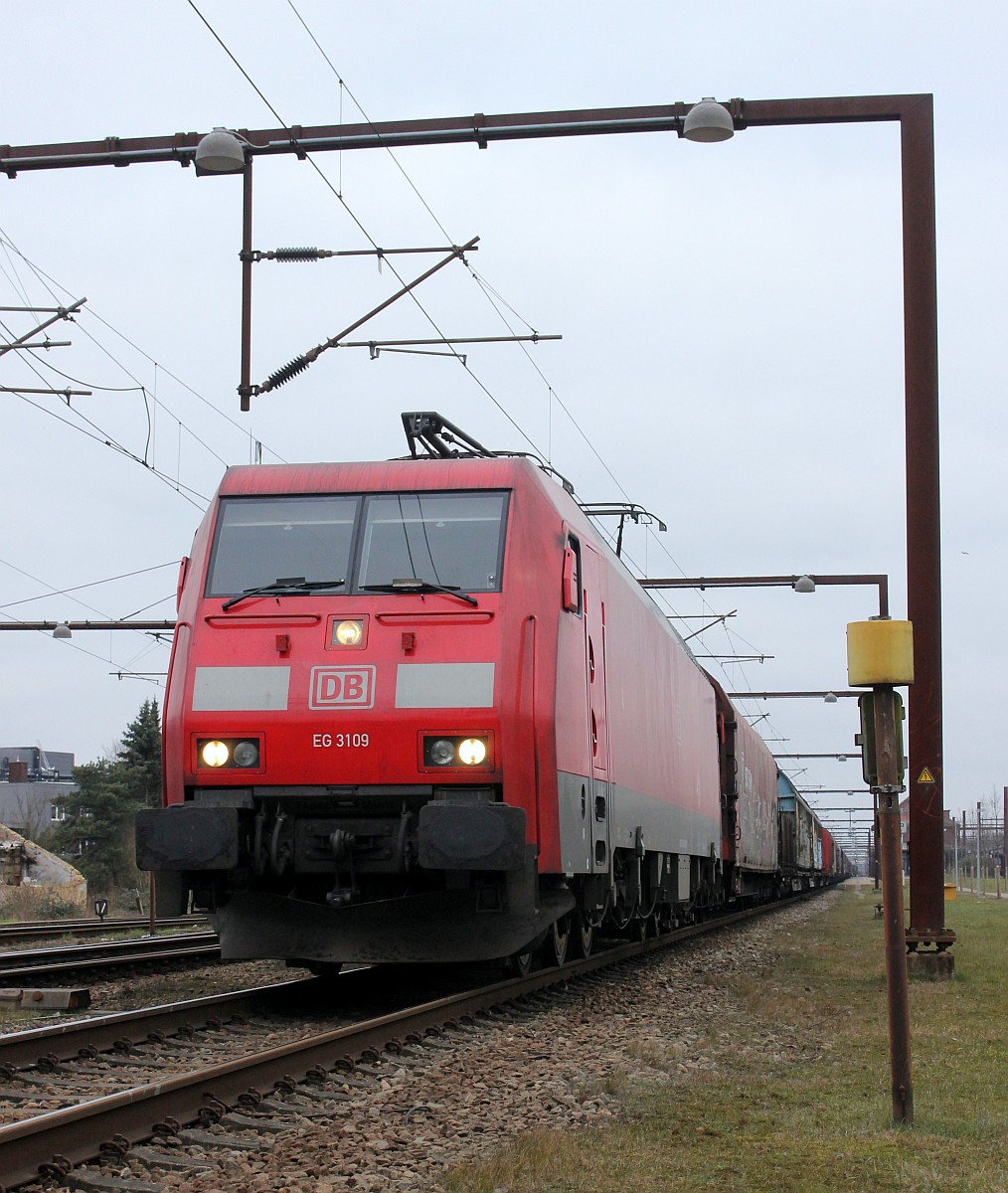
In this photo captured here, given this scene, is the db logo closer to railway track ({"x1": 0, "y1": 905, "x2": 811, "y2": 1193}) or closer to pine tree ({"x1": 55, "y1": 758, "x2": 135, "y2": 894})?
railway track ({"x1": 0, "y1": 905, "x2": 811, "y2": 1193})

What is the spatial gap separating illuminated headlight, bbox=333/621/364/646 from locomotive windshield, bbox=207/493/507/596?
32 centimetres

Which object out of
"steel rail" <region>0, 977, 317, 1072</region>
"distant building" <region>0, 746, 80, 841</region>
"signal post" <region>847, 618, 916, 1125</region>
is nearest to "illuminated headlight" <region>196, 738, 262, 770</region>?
"steel rail" <region>0, 977, 317, 1072</region>

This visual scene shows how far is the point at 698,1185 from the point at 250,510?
6368 millimetres

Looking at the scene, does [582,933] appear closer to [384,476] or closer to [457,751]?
[457,751]

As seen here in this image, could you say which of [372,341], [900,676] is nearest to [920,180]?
[372,341]

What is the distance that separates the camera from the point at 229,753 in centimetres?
979

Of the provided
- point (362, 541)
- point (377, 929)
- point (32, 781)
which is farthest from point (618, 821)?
point (32, 781)

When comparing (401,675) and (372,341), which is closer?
(401,675)

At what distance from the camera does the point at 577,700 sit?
10719 mm

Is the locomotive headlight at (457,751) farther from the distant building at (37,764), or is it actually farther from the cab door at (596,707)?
the distant building at (37,764)

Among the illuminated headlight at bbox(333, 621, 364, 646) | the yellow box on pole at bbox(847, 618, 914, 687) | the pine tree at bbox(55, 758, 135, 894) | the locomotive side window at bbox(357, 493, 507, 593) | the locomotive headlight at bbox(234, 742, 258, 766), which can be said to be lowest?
the pine tree at bbox(55, 758, 135, 894)

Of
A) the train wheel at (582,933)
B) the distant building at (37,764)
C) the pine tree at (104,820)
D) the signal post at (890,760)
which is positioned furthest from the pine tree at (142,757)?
the signal post at (890,760)

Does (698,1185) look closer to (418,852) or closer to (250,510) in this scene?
(418,852)

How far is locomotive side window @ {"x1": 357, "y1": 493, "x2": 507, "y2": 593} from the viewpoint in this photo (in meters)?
10.2
